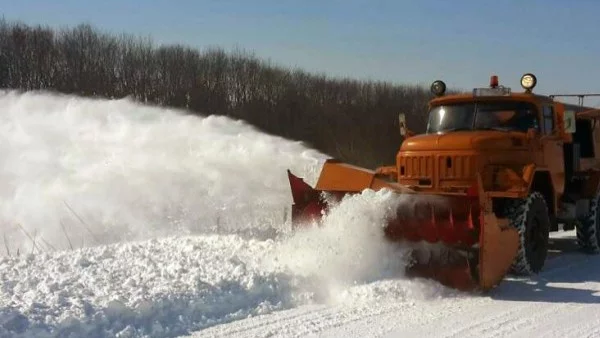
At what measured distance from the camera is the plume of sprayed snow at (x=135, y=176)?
35.2ft

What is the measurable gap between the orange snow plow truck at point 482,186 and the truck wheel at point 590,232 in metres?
0.02

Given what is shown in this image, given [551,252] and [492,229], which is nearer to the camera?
[492,229]

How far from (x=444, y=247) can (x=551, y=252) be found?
3967mm

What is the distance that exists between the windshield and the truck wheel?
2.28 metres

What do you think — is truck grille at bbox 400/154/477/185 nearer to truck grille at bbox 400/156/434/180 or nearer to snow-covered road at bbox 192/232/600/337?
truck grille at bbox 400/156/434/180

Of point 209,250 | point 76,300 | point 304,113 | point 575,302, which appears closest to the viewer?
point 76,300

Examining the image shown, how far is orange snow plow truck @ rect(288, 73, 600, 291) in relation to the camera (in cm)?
732

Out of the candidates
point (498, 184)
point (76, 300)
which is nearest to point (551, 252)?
point (498, 184)

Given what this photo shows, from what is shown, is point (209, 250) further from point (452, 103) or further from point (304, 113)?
point (304, 113)

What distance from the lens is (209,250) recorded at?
8.04 m

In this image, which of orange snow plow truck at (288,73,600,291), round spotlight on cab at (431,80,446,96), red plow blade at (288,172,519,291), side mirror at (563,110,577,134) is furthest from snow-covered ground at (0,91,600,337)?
round spotlight on cab at (431,80,446,96)

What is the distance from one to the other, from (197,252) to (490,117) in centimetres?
440

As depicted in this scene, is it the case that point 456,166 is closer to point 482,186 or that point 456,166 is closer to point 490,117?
point 482,186

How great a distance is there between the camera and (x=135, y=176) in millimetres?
11383
